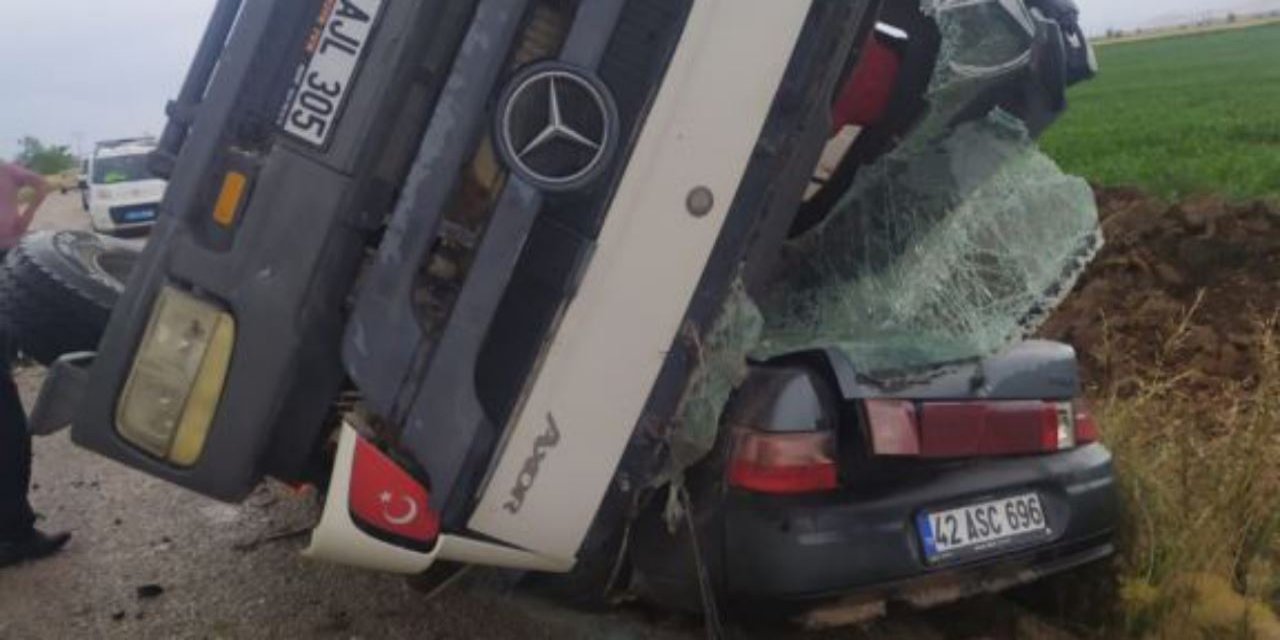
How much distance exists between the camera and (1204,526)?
12.8ft

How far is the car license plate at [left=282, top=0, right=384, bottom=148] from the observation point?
2914mm

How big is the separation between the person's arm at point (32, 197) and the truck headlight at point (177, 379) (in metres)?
2.23

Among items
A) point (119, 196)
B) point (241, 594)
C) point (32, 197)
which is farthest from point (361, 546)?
point (119, 196)

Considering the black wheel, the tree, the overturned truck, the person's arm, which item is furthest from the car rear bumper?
the tree

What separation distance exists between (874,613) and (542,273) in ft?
3.88

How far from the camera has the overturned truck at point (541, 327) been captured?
2797 millimetres

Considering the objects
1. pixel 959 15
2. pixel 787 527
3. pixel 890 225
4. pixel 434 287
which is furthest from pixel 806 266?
pixel 434 287

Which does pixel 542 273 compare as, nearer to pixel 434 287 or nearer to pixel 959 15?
pixel 434 287

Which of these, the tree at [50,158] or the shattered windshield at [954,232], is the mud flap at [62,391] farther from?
the tree at [50,158]

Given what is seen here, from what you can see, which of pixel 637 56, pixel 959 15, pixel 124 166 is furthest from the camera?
pixel 124 166

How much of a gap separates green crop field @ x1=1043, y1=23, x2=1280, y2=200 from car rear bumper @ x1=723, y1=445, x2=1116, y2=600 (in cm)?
627

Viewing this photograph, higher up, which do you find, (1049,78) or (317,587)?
(1049,78)

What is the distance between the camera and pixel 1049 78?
397 cm

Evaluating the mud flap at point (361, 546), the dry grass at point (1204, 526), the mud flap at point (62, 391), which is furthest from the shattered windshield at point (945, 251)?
the mud flap at point (62, 391)
